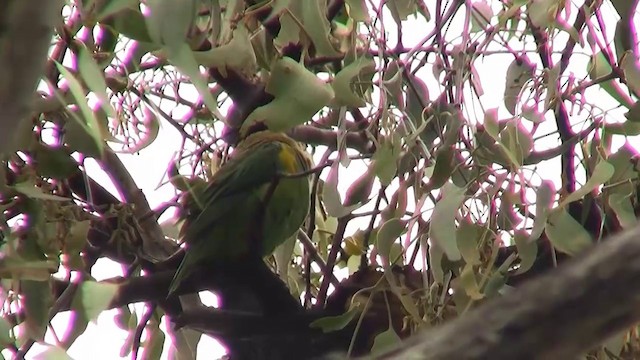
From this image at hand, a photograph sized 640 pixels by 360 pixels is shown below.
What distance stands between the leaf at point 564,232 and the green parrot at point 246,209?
0.26 m

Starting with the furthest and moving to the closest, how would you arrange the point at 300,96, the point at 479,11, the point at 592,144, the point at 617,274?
the point at 479,11 → the point at 592,144 → the point at 300,96 → the point at 617,274

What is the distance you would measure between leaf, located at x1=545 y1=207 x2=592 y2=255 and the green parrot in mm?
259

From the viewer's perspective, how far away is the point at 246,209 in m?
0.92

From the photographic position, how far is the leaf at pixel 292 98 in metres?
Answer: 0.67

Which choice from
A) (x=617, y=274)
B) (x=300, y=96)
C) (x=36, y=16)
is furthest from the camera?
(x=300, y=96)

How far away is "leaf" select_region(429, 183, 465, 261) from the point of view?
2.30 ft

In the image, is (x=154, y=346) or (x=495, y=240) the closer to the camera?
(x=495, y=240)

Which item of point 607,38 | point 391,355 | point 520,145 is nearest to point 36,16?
point 391,355

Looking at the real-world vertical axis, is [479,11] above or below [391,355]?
above

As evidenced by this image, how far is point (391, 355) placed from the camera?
0.34 m

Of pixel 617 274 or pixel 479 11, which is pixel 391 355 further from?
pixel 479 11

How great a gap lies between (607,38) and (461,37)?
137 mm

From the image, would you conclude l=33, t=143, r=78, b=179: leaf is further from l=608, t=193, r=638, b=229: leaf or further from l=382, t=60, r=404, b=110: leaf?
l=608, t=193, r=638, b=229: leaf

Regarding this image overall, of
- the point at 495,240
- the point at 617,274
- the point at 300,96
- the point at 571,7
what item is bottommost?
the point at 617,274
